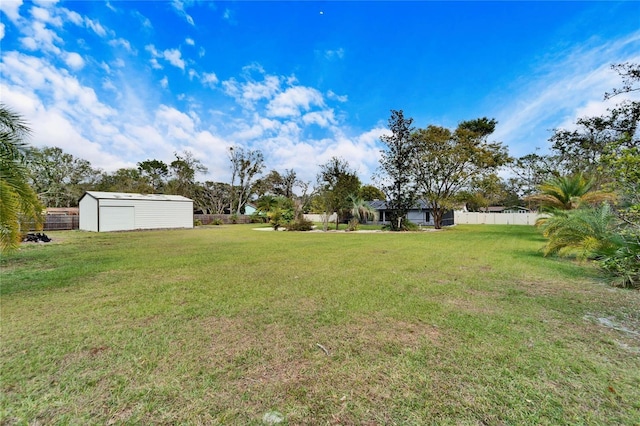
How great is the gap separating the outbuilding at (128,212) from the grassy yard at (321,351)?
18523mm

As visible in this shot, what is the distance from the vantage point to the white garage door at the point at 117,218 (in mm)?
20455

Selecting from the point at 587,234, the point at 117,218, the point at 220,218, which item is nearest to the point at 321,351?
the point at 587,234

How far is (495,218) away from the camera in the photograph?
31.8m

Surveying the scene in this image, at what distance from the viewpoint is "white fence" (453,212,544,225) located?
29.9 m

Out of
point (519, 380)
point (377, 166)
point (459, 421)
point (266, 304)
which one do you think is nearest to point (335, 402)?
point (459, 421)

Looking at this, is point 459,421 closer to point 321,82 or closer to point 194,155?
point 321,82

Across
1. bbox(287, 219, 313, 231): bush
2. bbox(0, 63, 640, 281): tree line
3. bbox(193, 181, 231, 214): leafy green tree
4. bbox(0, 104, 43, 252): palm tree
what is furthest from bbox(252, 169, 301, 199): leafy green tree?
bbox(0, 104, 43, 252): palm tree

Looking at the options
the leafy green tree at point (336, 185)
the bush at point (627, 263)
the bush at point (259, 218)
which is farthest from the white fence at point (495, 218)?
the bush at point (627, 263)

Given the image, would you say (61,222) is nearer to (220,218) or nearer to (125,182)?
(220,218)

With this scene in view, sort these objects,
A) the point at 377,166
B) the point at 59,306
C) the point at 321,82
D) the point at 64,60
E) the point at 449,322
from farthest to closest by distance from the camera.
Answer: the point at 377,166, the point at 321,82, the point at 64,60, the point at 59,306, the point at 449,322

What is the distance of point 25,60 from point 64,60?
61.8 inches

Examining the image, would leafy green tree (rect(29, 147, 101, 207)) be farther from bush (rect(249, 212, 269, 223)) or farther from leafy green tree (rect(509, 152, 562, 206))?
leafy green tree (rect(509, 152, 562, 206))

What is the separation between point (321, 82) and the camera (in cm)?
1488

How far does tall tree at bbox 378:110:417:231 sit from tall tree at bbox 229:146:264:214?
21.9 m
